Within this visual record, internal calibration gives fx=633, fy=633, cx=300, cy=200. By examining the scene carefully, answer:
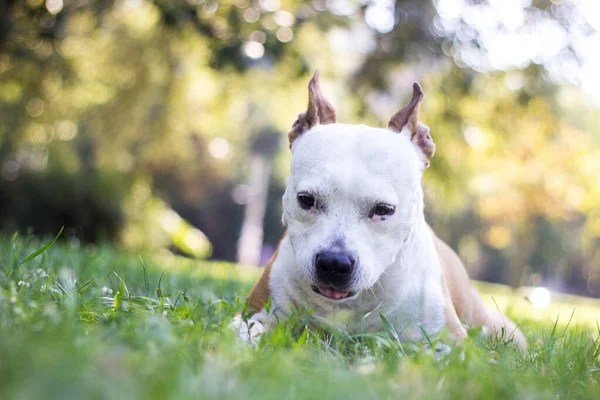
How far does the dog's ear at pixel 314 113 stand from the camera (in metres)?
3.40

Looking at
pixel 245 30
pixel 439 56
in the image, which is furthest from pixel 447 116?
pixel 245 30

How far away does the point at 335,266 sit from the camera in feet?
8.79

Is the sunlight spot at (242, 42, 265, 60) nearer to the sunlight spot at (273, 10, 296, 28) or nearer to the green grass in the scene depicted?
the sunlight spot at (273, 10, 296, 28)

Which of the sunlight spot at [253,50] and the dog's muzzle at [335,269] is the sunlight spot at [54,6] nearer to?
the sunlight spot at [253,50]

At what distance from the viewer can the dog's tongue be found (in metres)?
2.83

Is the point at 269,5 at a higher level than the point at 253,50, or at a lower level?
higher

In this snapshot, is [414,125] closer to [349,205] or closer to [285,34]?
[349,205]

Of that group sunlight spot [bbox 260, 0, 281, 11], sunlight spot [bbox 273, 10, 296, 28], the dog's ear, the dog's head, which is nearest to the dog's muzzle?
the dog's head

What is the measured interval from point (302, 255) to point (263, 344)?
0.69 metres

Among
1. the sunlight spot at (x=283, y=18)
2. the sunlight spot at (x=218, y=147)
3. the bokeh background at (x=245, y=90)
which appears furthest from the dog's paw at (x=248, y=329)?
the sunlight spot at (x=218, y=147)

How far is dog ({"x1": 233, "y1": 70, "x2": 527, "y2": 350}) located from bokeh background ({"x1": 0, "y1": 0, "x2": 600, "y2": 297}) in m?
3.27

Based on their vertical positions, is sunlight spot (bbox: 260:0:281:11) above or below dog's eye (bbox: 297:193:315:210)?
above

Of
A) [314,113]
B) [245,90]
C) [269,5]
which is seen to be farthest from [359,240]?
[245,90]

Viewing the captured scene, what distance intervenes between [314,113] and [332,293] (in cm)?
105
